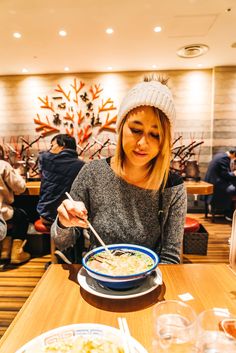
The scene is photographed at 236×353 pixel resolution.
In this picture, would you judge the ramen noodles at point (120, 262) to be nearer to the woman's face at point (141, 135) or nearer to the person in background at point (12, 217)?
the woman's face at point (141, 135)

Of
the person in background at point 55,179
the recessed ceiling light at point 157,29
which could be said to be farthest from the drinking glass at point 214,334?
the recessed ceiling light at point 157,29

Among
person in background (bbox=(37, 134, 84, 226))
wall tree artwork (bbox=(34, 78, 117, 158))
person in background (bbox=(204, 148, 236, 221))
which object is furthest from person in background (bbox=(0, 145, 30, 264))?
person in background (bbox=(204, 148, 236, 221))

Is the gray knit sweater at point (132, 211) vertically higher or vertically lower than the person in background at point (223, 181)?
higher

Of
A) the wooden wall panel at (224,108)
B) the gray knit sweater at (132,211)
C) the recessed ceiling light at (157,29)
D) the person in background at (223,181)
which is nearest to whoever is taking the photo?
the gray knit sweater at (132,211)

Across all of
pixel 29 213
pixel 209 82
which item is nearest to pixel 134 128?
pixel 29 213

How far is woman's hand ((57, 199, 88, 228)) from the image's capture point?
3.10 ft

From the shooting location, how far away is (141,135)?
1170 mm

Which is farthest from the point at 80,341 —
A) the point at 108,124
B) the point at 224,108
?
the point at 224,108

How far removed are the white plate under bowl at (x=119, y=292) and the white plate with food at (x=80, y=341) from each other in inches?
5.4

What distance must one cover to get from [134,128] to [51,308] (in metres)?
0.79

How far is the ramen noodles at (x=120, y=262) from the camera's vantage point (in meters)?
0.89

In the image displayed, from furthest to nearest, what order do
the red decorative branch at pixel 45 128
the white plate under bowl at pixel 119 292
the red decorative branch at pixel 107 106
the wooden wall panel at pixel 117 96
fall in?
1. the red decorative branch at pixel 45 128
2. the red decorative branch at pixel 107 106
3. the wooden wall panel at pixel 117 96
4. the white plate under bowl at pixel 119 292

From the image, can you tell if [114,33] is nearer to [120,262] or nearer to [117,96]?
[117,96]

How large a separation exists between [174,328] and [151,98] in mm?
852
